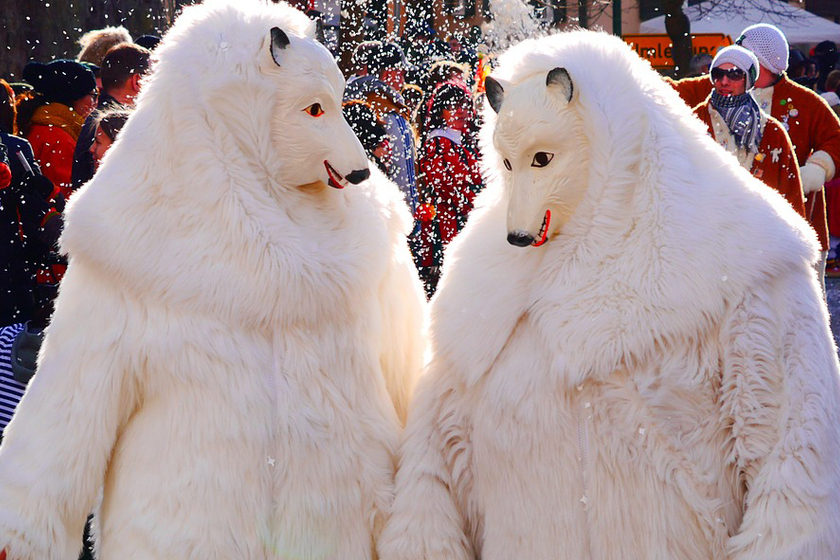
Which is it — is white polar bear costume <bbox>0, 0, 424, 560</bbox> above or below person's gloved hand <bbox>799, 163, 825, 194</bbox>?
above

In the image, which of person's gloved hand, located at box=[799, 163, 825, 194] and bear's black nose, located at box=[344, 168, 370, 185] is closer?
bear's black nose, located at box=[344, 168, 370, 185]

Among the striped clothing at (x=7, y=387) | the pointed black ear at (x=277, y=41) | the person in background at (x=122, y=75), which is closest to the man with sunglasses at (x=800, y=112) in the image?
the person in background at (x=122, y=75)

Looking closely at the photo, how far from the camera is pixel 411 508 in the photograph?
2.50 m

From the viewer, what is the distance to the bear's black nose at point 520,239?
2.34 m

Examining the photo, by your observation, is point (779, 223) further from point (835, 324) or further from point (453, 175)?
point (835, 324)

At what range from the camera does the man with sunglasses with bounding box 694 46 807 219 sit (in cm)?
491

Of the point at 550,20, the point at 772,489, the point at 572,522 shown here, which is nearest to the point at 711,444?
the point at 772,489

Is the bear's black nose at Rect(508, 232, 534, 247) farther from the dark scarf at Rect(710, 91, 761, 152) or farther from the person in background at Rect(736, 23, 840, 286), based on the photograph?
the person in background at Rect(736, 23, 840, 286)

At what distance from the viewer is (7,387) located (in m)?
3.64

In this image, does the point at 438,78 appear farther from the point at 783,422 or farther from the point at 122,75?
the point at 783,422

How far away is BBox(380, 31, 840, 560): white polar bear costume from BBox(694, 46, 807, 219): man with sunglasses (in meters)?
2.63

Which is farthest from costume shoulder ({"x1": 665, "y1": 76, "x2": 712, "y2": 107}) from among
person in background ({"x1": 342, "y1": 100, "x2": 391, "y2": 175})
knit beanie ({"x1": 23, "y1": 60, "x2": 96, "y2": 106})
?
knit beanie ({"x1": 23, "y1": 60, "x2": 96, "y2": 106})

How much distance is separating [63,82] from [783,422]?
4.57m

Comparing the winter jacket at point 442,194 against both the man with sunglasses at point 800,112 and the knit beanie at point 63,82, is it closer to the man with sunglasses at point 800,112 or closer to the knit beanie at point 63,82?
the man with sunglasses at point 800,112
